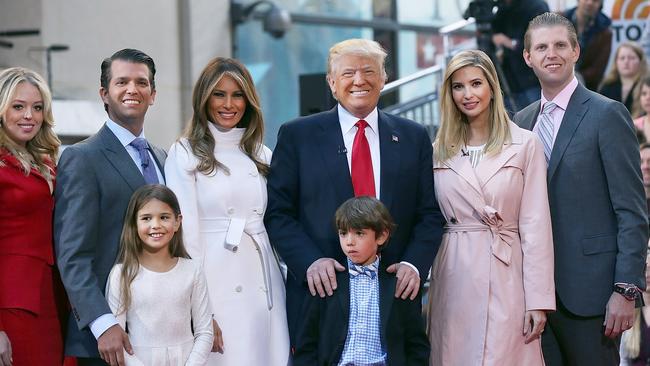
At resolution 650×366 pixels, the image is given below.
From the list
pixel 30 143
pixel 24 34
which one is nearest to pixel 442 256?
pixel 30 143

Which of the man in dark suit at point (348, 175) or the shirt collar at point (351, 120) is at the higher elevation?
the shirt collar at point (351, 120)

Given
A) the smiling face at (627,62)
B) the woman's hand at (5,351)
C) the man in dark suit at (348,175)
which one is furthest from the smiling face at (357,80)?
the smiling face at (627,62)

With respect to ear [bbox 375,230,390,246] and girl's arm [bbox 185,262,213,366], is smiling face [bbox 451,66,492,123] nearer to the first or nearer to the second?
ear [bbox 375,230,390,246]

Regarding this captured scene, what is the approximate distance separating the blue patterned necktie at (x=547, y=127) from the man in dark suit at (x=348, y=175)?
1.78ft

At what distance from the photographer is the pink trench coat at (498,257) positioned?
4.96 metres

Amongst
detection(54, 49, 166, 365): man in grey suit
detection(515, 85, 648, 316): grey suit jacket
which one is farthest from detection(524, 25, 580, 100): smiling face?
detection(54, 49, 166, 365): man in grey suit

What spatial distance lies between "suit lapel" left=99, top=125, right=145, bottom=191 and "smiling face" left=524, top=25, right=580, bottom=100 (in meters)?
1.84

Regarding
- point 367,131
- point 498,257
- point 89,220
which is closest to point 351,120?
point 367,131

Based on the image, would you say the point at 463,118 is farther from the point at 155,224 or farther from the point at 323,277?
the point at 155,224

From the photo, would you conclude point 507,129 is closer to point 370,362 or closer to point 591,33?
point 370,362

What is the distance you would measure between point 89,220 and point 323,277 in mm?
959

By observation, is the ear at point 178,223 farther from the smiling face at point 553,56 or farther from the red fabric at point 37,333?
the smiling face at point 553,56

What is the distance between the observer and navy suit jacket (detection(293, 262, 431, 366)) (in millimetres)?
4711

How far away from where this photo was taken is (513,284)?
501 centimetres
